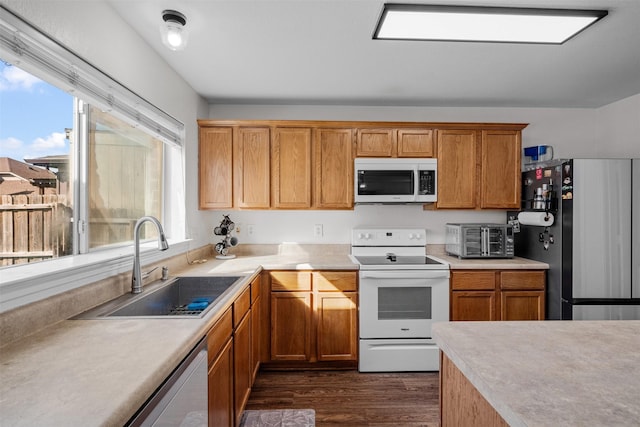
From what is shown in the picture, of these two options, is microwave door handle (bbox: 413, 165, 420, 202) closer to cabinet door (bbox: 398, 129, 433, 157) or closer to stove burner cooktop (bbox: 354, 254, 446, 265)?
cabinet door (bbox: 398, 129, 433, 157)

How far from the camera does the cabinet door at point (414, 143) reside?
3.06 meters

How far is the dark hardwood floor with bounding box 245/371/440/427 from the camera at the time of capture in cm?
215

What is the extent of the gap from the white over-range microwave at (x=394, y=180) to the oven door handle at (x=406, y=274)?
0.65 m

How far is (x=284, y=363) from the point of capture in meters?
2.75

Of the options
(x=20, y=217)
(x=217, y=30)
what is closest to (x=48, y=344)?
(x=20, y=217)

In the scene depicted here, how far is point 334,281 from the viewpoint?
9.01 feet

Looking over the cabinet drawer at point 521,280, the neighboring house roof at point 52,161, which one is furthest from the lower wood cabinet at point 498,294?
the neighboring house roof at point 52,161

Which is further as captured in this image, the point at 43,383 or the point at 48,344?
the point at 48,344

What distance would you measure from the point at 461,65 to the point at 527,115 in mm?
1439

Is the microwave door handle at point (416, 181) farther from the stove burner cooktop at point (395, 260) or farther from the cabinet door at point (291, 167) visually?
the cabinet door at point (291, 167)

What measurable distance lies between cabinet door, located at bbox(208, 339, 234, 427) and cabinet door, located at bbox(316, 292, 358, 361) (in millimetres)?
1048

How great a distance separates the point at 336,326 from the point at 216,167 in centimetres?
174

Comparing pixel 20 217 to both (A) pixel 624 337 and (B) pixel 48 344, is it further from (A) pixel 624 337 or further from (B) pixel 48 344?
(A) pixel 624 337

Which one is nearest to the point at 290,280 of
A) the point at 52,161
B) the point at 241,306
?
the point at 241,306
